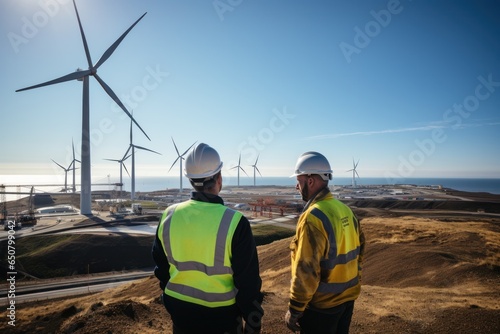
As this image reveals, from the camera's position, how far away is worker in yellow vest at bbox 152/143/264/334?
272 cm

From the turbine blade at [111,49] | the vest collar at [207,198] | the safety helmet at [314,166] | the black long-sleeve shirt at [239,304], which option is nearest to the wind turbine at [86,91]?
the turbine blade at [111,49]

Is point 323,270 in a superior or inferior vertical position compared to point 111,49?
inferior

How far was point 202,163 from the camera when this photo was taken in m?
3.20

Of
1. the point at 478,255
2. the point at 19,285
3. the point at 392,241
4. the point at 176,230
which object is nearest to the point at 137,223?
the point at 19,285

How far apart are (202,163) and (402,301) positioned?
23.4ft

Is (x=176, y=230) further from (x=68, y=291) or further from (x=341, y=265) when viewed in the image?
(x=68, y=291)

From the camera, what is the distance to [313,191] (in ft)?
13.4

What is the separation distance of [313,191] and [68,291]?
24625mm

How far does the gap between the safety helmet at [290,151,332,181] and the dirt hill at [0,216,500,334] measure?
3.96 meters

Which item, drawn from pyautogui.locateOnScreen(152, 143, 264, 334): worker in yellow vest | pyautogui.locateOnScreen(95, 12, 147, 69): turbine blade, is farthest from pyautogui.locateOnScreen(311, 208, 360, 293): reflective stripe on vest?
pyautogui.locateOnScreen(95, 12, 147, 69): turbine blade

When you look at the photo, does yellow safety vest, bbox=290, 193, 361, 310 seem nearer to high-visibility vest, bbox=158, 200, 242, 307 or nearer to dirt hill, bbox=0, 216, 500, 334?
high-visibility vest, bbox=158, 200, 242, 307

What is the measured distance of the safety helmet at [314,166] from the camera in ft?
13.2

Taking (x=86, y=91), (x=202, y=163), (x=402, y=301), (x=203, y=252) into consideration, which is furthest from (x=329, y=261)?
(x=86, y=91)

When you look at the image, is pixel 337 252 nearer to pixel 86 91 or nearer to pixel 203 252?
pixel 203 252
